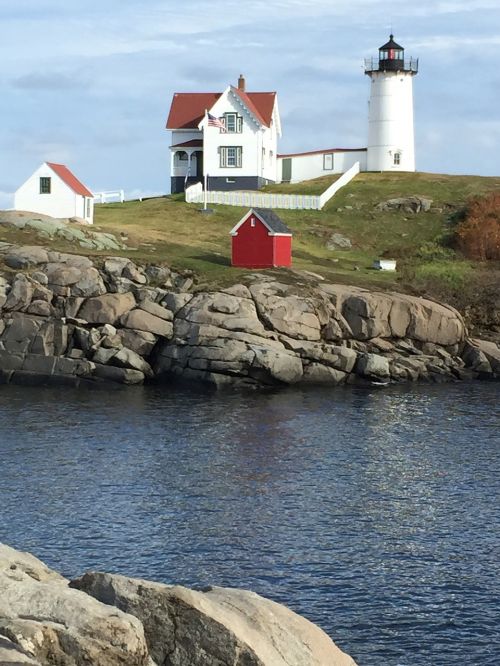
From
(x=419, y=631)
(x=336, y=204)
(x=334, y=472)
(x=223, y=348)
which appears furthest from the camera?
(x=336, y=204)

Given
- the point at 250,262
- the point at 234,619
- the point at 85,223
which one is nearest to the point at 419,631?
the point at 234,619

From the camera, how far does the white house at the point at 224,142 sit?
338 ft

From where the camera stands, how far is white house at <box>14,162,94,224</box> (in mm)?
85812

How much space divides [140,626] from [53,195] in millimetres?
71962

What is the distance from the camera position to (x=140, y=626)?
17375 millimetres

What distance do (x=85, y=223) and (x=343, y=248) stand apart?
68.7 ft

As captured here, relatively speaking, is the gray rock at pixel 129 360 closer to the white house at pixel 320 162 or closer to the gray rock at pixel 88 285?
the gray rock at pixel 88 285

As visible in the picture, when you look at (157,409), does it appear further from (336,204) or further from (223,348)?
(336,204)

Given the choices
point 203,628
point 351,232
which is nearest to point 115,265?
point 351,232

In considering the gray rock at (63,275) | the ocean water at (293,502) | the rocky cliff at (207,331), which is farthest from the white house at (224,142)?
the ocean water at (293,502)

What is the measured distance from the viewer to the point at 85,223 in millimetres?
85438

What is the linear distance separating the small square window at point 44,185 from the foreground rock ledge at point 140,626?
68.4 metres

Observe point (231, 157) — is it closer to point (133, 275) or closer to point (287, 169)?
point (287, 169)

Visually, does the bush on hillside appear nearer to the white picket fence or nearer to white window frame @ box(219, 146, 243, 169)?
the white picket fence
